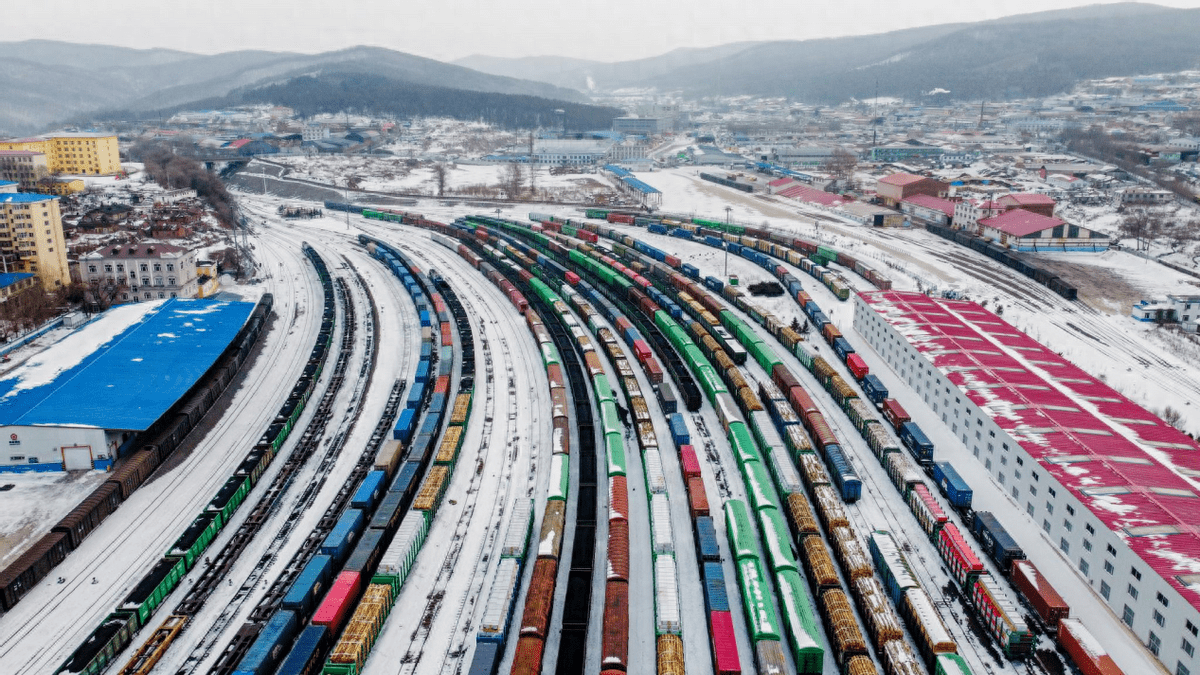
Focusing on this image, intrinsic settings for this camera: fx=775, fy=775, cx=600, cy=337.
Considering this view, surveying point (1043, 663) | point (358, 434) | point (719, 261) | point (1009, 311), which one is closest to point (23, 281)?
point (358, 434)

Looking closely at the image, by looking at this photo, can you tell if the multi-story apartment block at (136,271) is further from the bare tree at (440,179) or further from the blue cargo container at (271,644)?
the bare tree at (440,179)

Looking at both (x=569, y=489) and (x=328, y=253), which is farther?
(x=328, y=253)

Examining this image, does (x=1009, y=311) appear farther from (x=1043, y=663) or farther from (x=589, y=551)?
(x=589, y=551)

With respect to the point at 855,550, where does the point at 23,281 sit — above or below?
above

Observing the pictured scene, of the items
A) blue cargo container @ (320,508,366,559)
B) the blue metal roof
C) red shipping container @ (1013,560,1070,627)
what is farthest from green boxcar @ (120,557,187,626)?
red shipping container @ (1013,560,1070,627)

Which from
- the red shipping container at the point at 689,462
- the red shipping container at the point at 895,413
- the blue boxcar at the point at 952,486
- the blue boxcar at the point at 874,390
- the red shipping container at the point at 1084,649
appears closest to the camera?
the red shipping container at the point at 1084,649

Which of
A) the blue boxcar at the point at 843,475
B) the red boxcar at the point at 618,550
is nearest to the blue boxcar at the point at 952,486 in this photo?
the blue boxcar at the point at 843,475

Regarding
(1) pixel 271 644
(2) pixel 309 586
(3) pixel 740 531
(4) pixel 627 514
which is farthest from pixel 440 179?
(1) pixel 271 644
